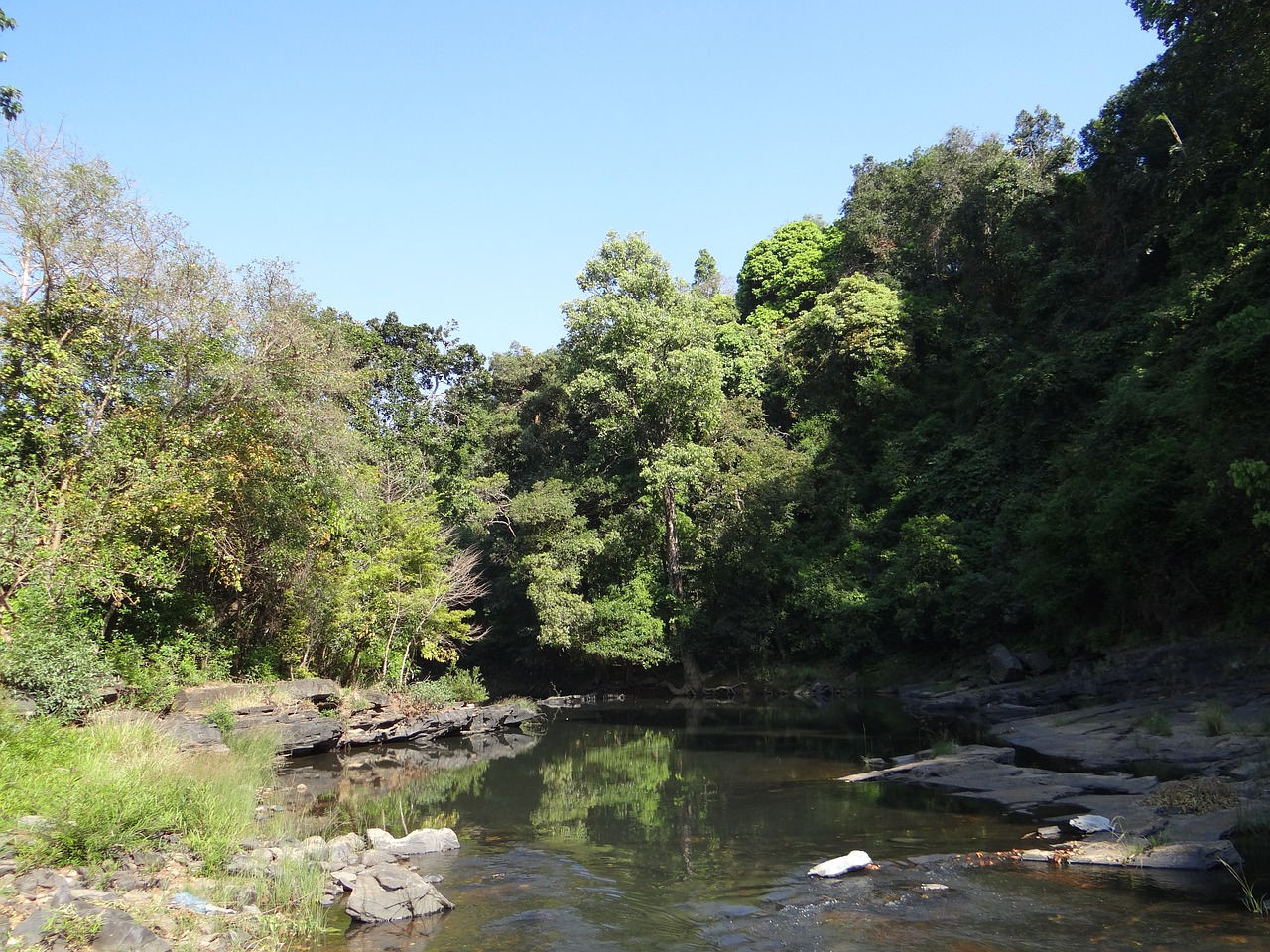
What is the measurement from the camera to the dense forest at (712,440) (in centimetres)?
1439

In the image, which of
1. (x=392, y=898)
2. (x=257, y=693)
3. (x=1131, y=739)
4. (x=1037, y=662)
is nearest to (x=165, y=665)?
(x=257, y=693)

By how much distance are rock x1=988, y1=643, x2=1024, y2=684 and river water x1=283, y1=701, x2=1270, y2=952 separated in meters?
6.42

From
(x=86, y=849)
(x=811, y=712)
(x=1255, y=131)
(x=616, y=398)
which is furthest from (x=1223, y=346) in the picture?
(x=616, y=398)

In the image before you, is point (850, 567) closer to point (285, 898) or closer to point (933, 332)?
point (933, 332)

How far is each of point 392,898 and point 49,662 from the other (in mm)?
6714

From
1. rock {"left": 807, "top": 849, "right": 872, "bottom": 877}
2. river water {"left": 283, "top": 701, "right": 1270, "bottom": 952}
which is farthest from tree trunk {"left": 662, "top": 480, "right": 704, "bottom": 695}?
rock {"left": 807, "top": 849, "right": 872, "bottom": 877}

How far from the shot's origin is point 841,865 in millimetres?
8922

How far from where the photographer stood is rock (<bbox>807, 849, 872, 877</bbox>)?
8.86m

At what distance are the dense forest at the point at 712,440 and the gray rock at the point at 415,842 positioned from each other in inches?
186

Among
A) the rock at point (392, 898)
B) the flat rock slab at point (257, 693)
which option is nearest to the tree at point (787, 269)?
the flat rock slab at point (257, 693)

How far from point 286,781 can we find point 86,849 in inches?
347

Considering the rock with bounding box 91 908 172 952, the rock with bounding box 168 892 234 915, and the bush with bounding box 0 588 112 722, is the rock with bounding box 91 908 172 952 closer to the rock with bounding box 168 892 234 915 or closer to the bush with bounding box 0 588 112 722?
the rock with bounding box 168 892 234 915

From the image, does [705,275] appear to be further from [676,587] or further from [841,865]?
[841,865]

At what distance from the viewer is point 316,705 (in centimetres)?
1933
